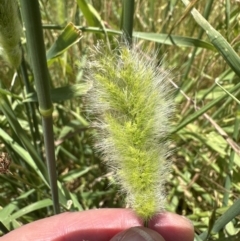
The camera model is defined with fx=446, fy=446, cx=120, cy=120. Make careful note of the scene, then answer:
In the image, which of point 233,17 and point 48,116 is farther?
point 233,17

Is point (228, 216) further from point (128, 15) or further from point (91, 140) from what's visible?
point (91, 140)

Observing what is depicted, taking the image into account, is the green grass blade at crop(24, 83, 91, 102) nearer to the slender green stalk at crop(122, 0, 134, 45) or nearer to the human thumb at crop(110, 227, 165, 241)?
the slender green stalk at crop(122, 0, 134, 45)

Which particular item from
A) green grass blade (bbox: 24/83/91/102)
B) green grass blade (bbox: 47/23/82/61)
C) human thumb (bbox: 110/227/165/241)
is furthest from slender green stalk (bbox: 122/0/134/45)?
human thumb (bbox: 110/227/165/241)

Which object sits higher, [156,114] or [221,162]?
[156,114]

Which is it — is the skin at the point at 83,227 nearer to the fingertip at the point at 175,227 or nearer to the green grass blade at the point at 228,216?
the fingertip at the point at 175,227

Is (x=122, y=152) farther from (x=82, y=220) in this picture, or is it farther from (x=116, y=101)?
(x=82, y=220)

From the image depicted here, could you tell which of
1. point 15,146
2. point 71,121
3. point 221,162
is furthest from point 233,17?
point 15,146
